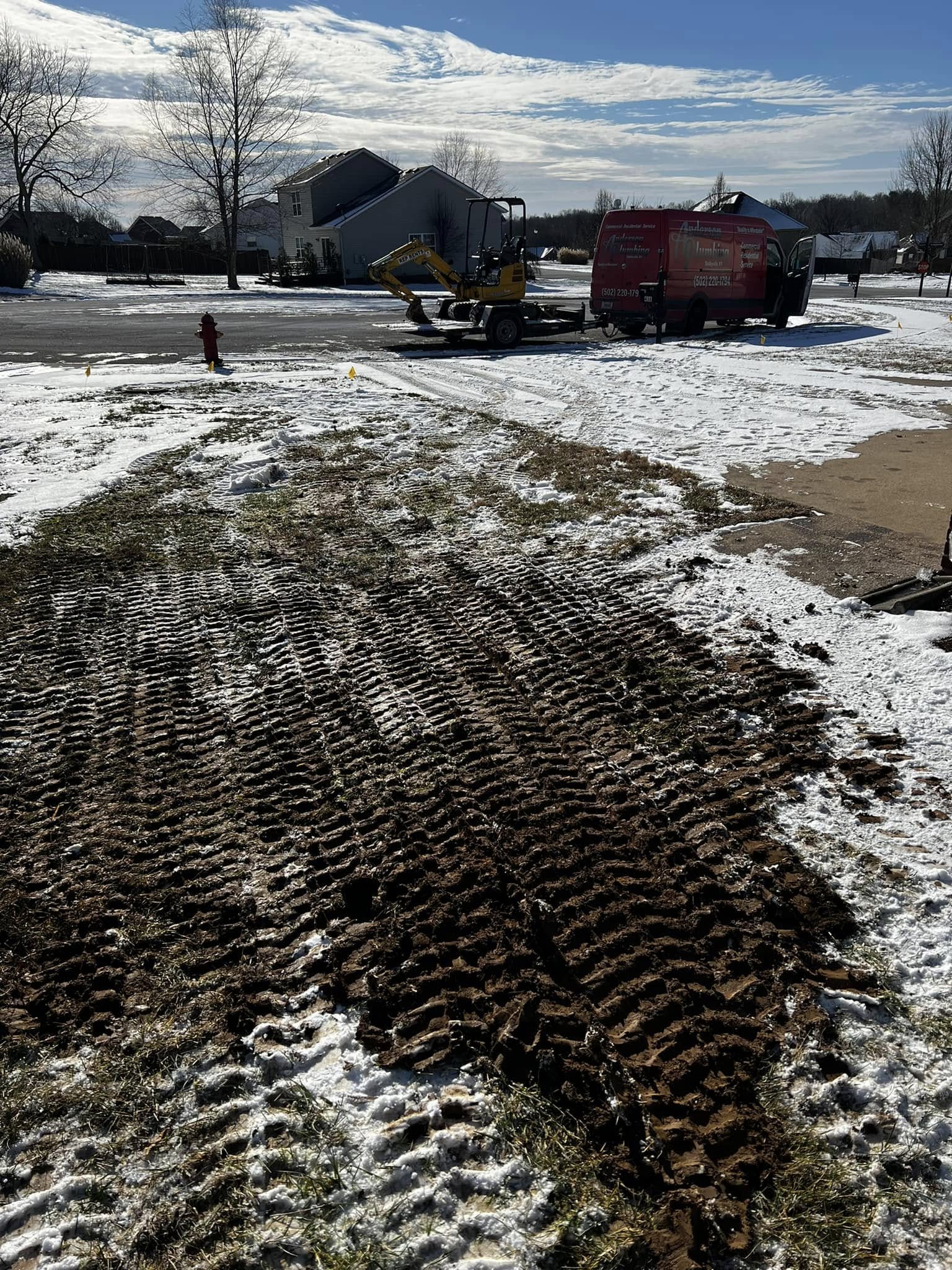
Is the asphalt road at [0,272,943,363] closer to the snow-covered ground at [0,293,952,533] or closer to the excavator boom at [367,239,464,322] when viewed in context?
the excavator boom at [367,239,464,322]

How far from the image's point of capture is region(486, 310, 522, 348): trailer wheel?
19562 mm

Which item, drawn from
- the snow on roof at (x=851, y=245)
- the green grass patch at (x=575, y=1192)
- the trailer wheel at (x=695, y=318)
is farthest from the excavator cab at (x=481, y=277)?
the snow on roof at (x=851, y=245)

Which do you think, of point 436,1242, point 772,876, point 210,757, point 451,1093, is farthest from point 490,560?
point 436,1242

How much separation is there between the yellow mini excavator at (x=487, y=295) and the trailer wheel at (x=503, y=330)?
1 centimetres

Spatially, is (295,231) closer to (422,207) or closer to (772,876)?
(422,207)

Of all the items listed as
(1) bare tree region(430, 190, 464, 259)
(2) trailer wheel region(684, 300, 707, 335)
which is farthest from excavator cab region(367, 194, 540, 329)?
(1) bare tree region(430, 190, 464, 259)

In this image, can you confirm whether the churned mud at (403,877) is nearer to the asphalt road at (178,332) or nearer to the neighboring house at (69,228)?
the asphalt road at (178,332)

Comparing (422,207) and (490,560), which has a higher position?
(422,207)

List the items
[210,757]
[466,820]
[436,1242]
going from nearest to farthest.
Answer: [436,1242] < [466,820] < [210,757]

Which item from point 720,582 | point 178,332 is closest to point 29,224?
point 178,332

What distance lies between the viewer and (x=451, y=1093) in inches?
96.9

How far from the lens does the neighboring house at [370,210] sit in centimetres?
4931

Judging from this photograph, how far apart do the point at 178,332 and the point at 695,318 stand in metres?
13.8

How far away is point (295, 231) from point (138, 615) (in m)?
56.7
